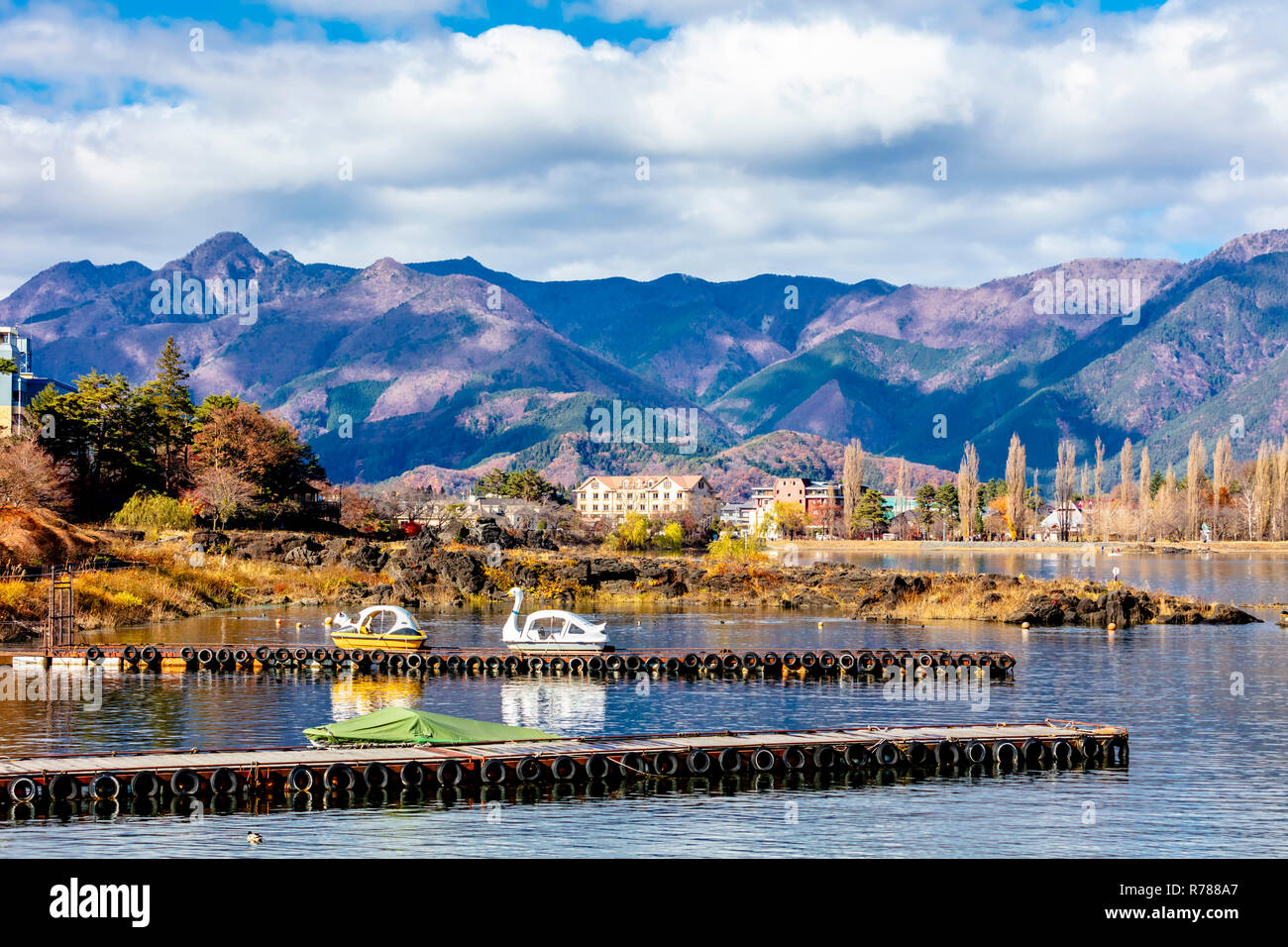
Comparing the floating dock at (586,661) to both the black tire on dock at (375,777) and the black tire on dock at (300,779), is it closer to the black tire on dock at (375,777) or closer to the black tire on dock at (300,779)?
the black tire on dock at (375,777)

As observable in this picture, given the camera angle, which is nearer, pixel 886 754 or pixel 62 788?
pixel 62 788

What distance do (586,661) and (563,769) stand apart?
27740 mm

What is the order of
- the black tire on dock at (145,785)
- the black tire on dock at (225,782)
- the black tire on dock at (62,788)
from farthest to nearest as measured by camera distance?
the black tire on dock at (225,782), the black tire on dock at (145,785), the black tire on dock at (62,788)

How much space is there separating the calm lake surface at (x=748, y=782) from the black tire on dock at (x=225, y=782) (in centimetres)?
154

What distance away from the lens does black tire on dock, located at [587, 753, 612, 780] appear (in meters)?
37.5

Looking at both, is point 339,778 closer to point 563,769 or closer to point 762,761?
point 563,769

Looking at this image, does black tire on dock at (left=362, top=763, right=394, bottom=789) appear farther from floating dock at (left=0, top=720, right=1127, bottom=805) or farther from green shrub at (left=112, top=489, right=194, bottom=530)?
green shrub at (left=112, top=489, right=194, bottom=530)

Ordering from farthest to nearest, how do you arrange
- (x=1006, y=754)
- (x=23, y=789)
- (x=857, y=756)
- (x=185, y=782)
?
(x=1006, y=754) < (x=857, y=756) < (x=185, y=782) < (x=23, y=789)

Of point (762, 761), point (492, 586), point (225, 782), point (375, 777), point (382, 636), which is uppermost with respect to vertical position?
point (492, 586)

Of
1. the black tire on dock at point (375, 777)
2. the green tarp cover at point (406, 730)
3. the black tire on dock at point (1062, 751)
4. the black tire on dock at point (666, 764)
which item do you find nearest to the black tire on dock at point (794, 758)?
the black tire on dock at point (666, 764)

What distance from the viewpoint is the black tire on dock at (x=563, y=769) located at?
3716 centimetres

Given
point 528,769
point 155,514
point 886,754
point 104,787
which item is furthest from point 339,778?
point 155,514

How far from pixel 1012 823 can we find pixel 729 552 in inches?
4504

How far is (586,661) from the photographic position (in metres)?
65.0
